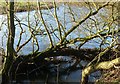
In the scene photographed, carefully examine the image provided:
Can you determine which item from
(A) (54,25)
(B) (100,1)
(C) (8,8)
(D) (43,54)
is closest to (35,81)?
(D) (43,54)

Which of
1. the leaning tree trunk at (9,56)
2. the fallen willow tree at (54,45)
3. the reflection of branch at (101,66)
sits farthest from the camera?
the leaning tree trunk at (9,56)

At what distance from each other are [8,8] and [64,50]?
198 cm

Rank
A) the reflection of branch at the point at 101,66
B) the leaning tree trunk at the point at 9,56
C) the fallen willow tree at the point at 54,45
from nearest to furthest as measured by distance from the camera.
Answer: the reflection of branch at the point at 101,66, the fallen willow tree at the point at 54,45, the leaning tree trunk at the point at 9,56

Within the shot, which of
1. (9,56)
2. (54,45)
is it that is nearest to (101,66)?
(54,45)

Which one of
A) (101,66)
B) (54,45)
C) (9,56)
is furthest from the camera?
(54,45)

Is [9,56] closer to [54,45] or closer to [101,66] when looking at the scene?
[54,45]

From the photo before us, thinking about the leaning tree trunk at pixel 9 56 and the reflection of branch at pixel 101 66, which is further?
the leaning tree trunk at pixel 9 56

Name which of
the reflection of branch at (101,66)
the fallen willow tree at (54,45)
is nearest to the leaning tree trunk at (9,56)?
the fallen willow tree at (54,45)

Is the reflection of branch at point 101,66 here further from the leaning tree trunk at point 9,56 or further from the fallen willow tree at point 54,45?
the leaning tree trunk at point 9,56

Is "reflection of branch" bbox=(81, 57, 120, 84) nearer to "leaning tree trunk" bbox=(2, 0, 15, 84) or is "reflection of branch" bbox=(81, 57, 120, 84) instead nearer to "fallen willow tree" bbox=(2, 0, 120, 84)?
"fallen willow tree" bbox=(2, 0, 120, 84)

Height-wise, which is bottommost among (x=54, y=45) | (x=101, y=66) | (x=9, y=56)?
(x=101, y=66)

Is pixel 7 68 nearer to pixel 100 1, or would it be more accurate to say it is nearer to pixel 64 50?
pixel 64 50

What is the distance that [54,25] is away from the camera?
7.29 metres

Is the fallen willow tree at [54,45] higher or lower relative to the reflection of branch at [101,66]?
higher
